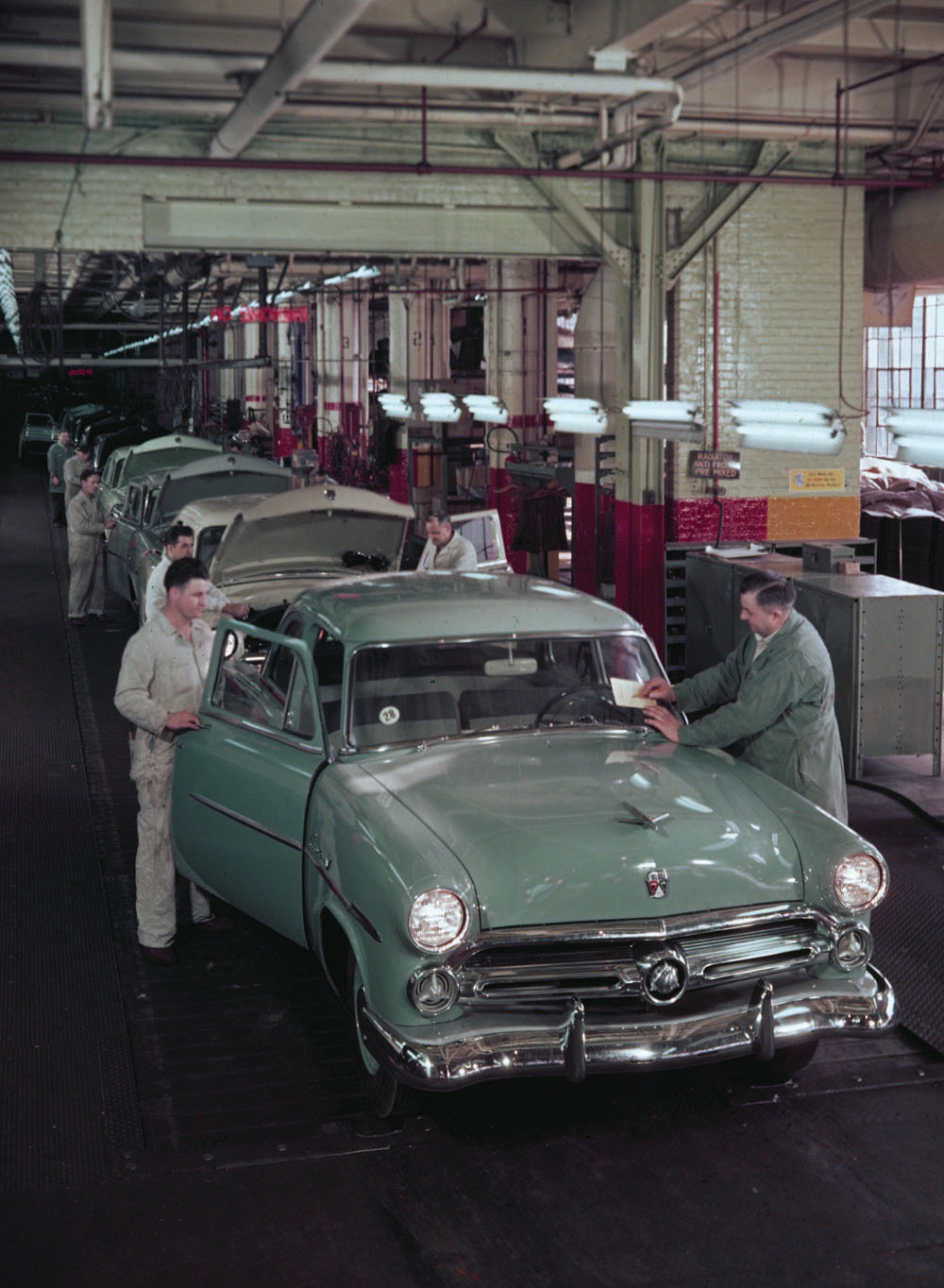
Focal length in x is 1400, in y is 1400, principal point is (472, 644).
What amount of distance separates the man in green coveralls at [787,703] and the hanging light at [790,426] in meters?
2.54

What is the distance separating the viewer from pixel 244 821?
558 centimetres

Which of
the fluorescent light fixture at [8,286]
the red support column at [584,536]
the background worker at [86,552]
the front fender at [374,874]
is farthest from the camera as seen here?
the fluorescent light fixture at [8,286]

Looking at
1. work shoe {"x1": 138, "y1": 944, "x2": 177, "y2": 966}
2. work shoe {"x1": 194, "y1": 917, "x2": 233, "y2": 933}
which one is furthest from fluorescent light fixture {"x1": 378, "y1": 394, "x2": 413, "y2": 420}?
work shoe {"x1": 138, "y1": 944, "x2": 177, "y2": 966}

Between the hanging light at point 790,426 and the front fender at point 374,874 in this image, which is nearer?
the front fender at point 374,874

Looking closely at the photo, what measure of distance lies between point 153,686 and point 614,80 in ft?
17.2

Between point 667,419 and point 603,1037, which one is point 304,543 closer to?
point 667,419

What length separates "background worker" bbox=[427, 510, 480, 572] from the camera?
33.0 feet

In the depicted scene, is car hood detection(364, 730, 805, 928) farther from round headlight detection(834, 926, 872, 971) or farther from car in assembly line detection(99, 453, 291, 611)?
car in assembly line detection(99, 453, 291, 611)

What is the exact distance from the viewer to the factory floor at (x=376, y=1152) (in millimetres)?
3947

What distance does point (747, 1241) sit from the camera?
4.03m

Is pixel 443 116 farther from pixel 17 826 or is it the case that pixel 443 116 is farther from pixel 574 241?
pixel 17 826

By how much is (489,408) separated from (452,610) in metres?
10.0

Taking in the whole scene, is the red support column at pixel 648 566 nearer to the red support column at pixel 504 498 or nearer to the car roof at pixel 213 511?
the car roof at pixel 213 511

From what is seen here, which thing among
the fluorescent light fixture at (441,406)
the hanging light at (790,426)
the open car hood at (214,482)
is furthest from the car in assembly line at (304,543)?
the fluorescent light fixture at (441,406)
